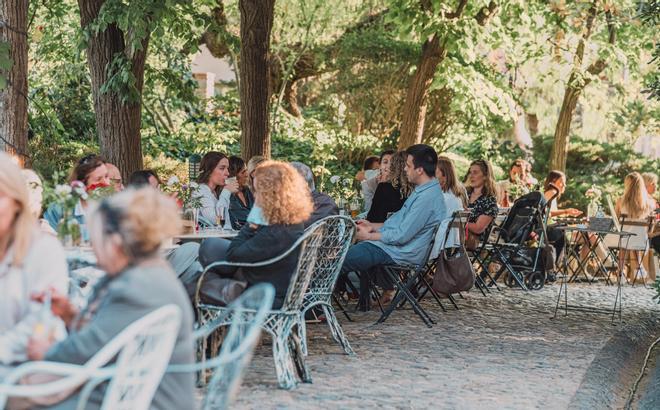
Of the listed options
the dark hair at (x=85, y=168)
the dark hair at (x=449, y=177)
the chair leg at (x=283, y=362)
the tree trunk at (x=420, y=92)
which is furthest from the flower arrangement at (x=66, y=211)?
the tree trunk at (x=420, y=92)

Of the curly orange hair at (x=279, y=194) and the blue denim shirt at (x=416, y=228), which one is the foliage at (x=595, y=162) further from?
the curly orange hair at (x=279, y=194)

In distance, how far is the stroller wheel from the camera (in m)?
14.4

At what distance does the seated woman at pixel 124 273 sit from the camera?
11.5 feet

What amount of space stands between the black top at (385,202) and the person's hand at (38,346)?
8.18 metres

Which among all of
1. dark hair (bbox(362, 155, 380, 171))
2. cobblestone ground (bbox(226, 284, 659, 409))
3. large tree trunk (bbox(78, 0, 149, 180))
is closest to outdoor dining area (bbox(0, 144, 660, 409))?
cobblestone ground (bbox(226, 284, 659, 409))

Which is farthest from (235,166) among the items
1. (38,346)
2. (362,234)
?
(38,346)

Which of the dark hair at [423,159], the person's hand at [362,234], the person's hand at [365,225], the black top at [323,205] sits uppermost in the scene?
the dark hair at [423,159]

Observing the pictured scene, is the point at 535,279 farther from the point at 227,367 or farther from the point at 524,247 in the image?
the point at 227,367

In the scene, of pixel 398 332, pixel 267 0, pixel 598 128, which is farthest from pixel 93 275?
pixel 598 128

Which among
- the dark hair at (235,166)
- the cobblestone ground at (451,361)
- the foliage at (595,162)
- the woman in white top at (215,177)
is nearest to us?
the cobblestone ground at (451,361)

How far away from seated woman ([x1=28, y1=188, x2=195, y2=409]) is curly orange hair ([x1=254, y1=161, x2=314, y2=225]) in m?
3.47

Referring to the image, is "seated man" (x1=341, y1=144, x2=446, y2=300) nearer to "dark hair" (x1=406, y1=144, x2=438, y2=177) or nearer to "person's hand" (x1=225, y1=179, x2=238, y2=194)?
"dark hair" (x1=406, y1=144, x2=438, y2=177)

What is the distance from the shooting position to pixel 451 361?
27.8 feet

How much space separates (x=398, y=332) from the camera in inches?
387
